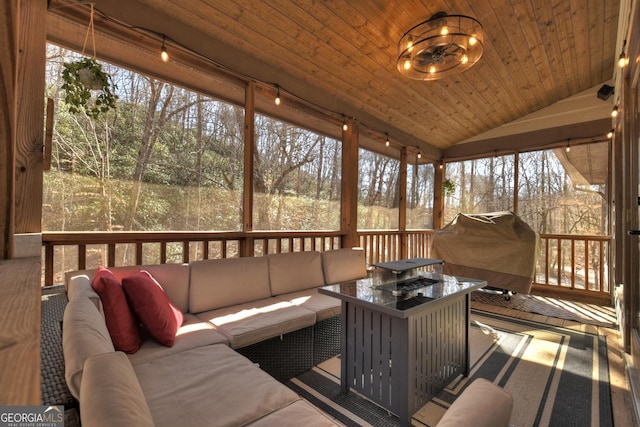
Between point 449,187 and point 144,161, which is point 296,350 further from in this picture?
point 449,187

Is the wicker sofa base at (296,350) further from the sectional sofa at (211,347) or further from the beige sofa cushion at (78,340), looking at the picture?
the beige sofa cushion at (78,340)

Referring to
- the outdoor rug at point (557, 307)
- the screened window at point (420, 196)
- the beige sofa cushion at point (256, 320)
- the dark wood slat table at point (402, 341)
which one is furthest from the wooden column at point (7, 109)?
the screened window at point (420, 196)

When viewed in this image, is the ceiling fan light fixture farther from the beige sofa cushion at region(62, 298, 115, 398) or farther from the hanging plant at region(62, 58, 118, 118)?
the beige sofa cushion at region(62, 298, 115, 398)

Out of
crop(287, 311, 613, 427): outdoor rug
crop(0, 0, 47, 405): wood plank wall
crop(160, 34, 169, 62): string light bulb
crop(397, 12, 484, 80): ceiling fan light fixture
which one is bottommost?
crop(287, 311, 613, 427): outdoor rug

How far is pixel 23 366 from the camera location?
1.19 feet

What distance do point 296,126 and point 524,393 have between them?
3.48 m

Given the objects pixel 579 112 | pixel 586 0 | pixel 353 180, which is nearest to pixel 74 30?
pixel 353 180

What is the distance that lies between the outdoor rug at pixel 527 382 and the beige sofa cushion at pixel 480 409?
116cm

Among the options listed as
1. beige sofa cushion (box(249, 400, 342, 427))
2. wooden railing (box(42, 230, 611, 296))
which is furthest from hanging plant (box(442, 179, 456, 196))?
beige sofa cushion (box(249, 400, 342, 427))

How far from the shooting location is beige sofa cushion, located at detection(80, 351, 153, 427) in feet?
2.28

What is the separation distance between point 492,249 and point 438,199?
2.37m

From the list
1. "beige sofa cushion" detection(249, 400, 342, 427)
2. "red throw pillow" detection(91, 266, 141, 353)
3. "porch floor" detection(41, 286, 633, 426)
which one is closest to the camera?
"porch floor" detection(41, 286, 633, 426)

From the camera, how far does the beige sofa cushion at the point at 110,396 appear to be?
69cm

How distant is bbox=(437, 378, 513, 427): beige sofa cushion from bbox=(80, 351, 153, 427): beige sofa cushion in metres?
0.78
